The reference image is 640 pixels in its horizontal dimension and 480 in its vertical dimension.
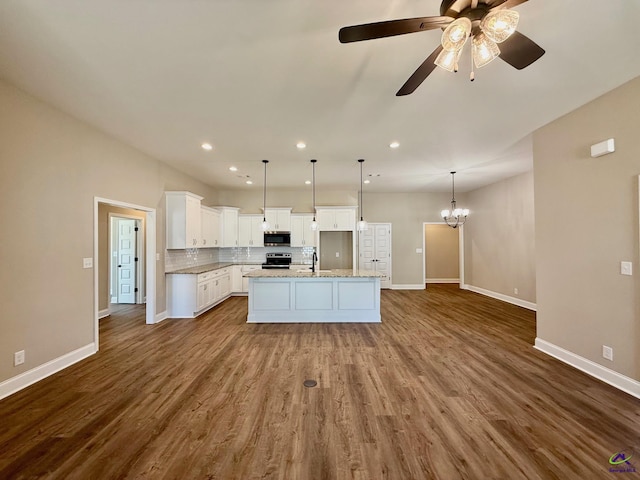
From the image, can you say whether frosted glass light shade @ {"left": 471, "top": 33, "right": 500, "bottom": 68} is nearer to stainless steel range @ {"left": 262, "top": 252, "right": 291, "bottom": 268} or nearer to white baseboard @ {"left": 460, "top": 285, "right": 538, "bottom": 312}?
white baseboard @ {"left": 460, "top": 285, "right": 538, "bottom": 312}

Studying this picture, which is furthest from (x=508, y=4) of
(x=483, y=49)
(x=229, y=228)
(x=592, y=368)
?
(x=229, y=228)

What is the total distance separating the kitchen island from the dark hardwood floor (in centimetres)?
96

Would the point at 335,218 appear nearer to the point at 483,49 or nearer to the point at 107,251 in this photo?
the point at 107,251

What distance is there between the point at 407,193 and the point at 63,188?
7627mm

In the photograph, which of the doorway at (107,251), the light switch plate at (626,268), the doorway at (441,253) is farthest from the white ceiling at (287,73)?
the doorway at (441,253)

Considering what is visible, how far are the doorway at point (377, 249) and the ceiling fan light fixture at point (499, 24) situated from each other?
644 cm

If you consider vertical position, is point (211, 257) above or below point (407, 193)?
below

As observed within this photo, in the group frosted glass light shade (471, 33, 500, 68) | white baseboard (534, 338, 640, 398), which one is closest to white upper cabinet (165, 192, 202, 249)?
frosted glass light shade (471, 33, 500, 68)

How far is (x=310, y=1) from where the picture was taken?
1.65 m

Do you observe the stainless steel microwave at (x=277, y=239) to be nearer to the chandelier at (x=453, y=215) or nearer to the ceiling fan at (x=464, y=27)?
the chandelier at (x=453, y=215)

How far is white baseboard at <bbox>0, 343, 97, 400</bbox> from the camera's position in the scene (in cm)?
248

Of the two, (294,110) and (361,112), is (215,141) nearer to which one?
(294,110)

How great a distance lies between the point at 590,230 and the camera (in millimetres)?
2859

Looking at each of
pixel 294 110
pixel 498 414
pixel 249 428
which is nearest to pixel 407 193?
pixel 294 110
